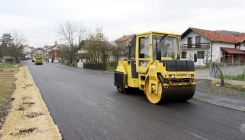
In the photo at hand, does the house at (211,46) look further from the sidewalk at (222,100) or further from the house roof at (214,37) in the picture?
the sidewalk at (222,100)

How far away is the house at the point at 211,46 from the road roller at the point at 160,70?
26538mm

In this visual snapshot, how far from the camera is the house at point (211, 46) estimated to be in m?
36.6

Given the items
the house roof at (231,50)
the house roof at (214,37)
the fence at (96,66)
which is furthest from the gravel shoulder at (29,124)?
the house roof at (231,50)

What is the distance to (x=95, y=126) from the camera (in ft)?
19.4

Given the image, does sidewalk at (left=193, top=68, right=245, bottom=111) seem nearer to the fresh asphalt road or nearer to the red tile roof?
the fresh asphalt road

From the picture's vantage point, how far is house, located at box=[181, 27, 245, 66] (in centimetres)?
3656

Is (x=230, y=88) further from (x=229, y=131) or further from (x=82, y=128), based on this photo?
(x=82, y=128)

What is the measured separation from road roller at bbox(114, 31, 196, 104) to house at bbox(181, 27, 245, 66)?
2654cm

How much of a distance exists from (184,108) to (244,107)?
208 cm

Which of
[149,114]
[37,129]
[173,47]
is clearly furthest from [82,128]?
[173,47]

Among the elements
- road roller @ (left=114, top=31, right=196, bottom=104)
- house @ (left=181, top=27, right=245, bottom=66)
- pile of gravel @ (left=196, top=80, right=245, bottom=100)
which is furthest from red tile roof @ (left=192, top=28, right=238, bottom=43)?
road roller @ (left=114, top=31, right=196, bottom=104)

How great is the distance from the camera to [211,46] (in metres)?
36.3

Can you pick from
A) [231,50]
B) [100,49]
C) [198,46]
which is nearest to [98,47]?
[100,49]

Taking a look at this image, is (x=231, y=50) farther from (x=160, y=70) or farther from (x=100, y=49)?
(x=160, y=70)
